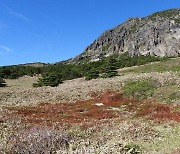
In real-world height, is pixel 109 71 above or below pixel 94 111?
above

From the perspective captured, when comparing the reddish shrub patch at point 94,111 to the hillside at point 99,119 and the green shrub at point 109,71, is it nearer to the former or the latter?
the hillside at point 99,119

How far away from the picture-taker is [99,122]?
34.0m

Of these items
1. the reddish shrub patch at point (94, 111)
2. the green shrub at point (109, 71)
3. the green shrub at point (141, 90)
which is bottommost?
the reddish shrub patch at point (94, 111)

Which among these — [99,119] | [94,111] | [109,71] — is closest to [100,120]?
[99,119]

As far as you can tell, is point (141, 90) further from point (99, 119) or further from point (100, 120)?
point (100, 120)

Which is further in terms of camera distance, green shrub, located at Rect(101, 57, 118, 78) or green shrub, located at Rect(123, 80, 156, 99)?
green shrub, located at Rect(101, 57, 118, 78)

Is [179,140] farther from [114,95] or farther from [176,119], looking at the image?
[114,95]

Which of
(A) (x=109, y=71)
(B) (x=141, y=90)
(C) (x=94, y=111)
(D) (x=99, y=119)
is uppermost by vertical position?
(A) (x=109, y=71)

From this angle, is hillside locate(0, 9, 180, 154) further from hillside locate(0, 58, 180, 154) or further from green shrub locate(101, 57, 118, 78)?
green shrub locate(101, 57, 118, 78)

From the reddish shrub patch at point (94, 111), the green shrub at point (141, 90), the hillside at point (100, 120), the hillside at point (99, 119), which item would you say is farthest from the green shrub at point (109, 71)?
the reddish shrub patch at point (94, 111)

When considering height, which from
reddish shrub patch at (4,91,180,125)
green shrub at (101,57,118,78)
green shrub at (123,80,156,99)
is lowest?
reddish shrub patch at (4,91,180,125)

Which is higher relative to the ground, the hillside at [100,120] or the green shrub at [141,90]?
the green shrub at [141,90]

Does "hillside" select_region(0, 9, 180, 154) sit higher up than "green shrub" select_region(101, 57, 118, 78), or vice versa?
"green shrub" select_region(101, 57, 118, 78)

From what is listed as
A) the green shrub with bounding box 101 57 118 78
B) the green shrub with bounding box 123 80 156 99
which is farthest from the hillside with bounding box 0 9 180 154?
the green shrub with bounding box 101 57 118 78
